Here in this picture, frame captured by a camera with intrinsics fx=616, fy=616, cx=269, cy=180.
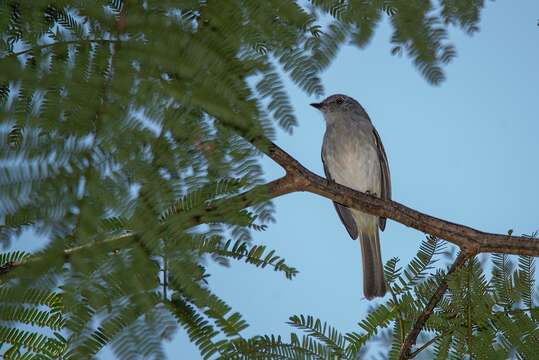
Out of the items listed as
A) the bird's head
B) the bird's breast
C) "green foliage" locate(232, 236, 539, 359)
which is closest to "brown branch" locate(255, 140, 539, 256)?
"green foliage" locate(232, 236, 539, 359)

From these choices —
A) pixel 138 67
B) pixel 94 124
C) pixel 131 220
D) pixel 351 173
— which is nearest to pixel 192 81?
pixel 138 67

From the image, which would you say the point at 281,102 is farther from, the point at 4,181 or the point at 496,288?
the point at 496,288

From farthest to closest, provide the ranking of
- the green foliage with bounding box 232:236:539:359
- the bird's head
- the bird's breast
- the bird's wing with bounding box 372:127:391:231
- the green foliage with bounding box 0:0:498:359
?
the bird's head
the bird's wing with bounding box 372:127:391:231
the bird's breast
the green foliage with bounding box 232:236:539:359
the green foliage with bounding box 0:0:498:359

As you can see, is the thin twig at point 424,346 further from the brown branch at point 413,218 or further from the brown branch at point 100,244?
the brown branch at point 100,244

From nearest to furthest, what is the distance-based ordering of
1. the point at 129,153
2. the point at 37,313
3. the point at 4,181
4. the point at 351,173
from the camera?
1. the point at 4,181
2. the point at 129,153
3. the point at 37,313
4. the point at 351,173

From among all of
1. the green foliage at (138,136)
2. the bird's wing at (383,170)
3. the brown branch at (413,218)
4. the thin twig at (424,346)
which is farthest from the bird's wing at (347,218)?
the green foliage at (138,136)

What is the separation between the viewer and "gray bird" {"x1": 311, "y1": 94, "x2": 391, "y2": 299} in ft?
23.3

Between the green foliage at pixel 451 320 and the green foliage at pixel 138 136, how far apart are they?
1.32 m

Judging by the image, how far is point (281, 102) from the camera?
1517 mm

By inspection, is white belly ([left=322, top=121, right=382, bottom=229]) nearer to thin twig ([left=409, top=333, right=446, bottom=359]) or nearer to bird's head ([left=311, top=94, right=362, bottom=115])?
bird's head ([left=311, top=94, right=362, bottom=115])

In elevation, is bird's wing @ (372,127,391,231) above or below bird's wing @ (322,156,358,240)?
above

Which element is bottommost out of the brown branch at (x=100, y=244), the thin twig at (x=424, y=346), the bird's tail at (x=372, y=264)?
the brown branch at (x=100, y=244)

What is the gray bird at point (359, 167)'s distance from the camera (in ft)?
23.3

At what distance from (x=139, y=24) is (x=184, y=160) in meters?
0.33
